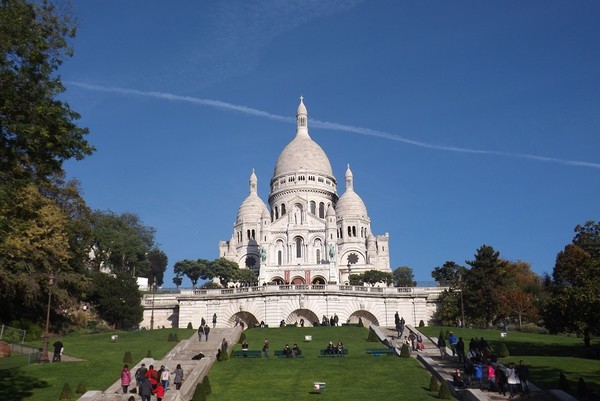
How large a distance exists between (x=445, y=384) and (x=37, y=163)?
17.0 metres

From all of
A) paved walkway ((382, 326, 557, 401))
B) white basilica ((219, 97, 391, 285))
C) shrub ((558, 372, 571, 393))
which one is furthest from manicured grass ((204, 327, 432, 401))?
white basilica ((219, 97, 391, 285))

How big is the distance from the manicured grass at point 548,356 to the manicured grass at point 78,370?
18669mm

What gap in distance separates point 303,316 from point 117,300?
53.7 feet

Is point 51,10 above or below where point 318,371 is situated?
above

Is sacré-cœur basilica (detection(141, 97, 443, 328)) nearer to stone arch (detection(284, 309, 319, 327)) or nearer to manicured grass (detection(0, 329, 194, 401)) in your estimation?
stone arch (detection(284, 309, 319, 327))

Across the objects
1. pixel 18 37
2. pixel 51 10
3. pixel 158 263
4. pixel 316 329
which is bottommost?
pixel 316 329

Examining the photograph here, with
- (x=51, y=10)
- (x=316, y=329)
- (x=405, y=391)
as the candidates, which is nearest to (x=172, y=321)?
(x=316, y=329)

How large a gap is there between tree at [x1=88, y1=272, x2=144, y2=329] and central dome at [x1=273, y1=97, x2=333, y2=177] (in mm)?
64541

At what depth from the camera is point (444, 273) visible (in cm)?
10050

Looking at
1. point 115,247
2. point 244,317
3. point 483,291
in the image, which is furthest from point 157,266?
point 483,291

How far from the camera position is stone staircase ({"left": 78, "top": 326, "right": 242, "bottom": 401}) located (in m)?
25.1

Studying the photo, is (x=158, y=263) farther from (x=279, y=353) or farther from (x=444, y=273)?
(x=279, y=353)

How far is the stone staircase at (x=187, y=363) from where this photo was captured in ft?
82.2

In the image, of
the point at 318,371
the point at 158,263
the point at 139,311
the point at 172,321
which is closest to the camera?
the point at 318,371
